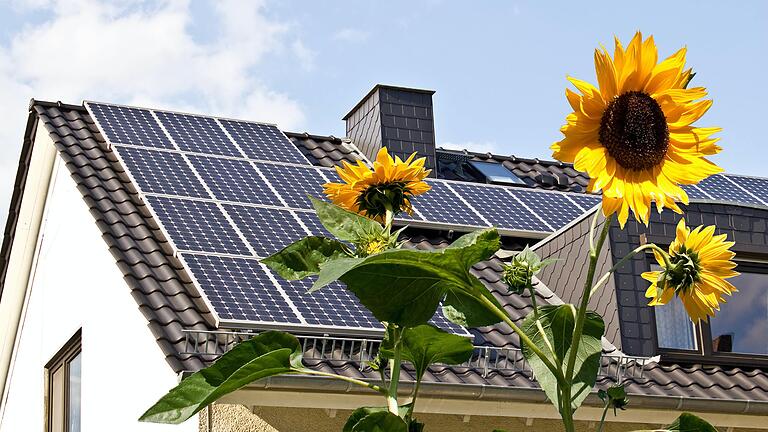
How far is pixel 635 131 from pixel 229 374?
0.85 m

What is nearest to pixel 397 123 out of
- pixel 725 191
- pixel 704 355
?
pixel 725 191

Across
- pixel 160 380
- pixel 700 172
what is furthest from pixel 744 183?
pixel 700 172

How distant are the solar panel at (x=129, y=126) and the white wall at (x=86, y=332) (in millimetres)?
637

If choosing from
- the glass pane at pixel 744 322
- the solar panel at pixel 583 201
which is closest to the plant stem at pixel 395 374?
the glass pane at pixel 744 322

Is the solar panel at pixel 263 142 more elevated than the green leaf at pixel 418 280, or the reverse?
the solar panel at pixel 263 142

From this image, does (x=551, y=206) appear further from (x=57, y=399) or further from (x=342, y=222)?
(x=342, y=222)

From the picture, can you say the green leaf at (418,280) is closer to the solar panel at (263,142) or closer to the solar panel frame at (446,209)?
the solar panel frame at (446,209)

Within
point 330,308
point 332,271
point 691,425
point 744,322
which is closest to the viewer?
point 332,271

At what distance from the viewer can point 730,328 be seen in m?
11.2

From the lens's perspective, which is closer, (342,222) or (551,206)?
(342,222)

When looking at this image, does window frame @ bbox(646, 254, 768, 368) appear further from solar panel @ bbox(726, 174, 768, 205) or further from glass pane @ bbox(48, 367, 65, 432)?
glass pane @ bbox(48, 367, 65, 432)

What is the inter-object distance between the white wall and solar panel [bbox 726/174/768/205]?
26.3 ft

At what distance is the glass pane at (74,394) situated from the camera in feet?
38.5

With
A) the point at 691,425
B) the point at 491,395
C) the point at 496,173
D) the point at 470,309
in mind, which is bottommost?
the point at 491,395
